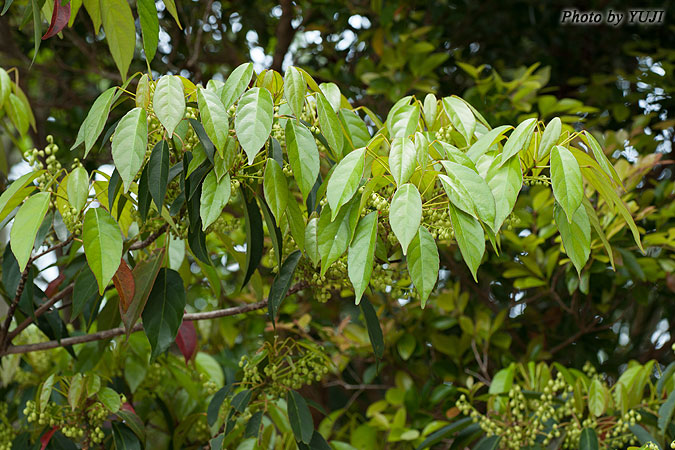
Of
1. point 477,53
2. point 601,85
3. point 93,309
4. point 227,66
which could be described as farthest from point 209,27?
point 93,309

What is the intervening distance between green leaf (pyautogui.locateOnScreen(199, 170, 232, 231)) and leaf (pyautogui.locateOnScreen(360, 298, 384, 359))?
31 centimetres

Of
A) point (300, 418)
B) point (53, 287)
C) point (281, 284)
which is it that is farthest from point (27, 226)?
point (300, 418)

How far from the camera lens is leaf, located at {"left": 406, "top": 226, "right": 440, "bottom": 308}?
0.80 meters

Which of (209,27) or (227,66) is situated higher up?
(209,27)

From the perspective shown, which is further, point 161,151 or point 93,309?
point 93,309

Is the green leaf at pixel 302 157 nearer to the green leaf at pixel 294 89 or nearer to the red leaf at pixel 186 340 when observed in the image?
the green leaf at pixel 294 89

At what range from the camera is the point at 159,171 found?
2.97ft

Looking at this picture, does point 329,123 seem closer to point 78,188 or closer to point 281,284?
point 281,284

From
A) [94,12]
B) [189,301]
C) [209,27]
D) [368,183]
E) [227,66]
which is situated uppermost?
[94,12]

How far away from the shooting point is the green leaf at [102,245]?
34.2 inches

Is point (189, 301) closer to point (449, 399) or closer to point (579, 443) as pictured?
point (449, 399)

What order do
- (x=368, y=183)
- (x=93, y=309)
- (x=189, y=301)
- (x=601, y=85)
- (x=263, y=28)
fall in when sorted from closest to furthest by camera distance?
(x=368, y=183), (x=93, y=309), (x=189, y=301), (x=601, y=85), (x=263, y=28)

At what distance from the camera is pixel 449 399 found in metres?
1.90

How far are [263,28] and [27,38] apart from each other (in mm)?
885
